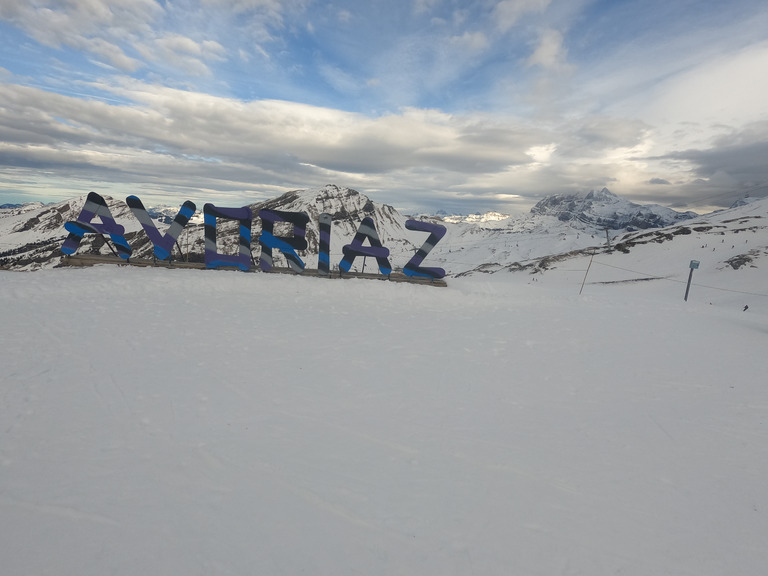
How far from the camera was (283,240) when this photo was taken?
22.1 metres

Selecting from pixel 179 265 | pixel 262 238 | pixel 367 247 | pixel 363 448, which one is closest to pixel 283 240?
pixel 262 238

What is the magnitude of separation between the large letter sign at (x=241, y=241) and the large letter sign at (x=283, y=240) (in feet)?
2.93

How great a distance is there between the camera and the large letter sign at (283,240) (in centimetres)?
2195

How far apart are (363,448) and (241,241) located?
1898 centimetres

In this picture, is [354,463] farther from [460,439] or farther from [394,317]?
[394,317]

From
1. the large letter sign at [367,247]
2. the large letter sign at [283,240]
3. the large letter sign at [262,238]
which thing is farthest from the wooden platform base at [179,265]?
the large letter sign at [367,247]

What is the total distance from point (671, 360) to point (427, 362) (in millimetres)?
9221

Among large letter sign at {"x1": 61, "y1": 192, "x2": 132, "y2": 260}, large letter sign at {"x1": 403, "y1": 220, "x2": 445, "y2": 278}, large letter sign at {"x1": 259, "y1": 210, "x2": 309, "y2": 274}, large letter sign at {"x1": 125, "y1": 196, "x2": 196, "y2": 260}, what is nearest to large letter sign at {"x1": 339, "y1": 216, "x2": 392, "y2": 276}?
large letter sign at {"x1": 403, "y1": 220, "x2": 445, "y2": 278}

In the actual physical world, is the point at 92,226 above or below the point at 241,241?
above

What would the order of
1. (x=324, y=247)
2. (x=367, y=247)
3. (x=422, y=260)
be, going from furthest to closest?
(x=422, y=260) < (x=324, y=247) < (x=367, y=247)

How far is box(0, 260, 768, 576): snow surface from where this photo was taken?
16.0 ft

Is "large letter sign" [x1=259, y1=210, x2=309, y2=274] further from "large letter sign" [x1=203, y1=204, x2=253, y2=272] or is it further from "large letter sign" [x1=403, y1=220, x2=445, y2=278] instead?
"large letter sign" [x1=403, y1=220, x2=445, y2=278]

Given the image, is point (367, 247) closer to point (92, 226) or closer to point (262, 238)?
point (262, 238)

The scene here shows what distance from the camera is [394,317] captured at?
16.7 metres
